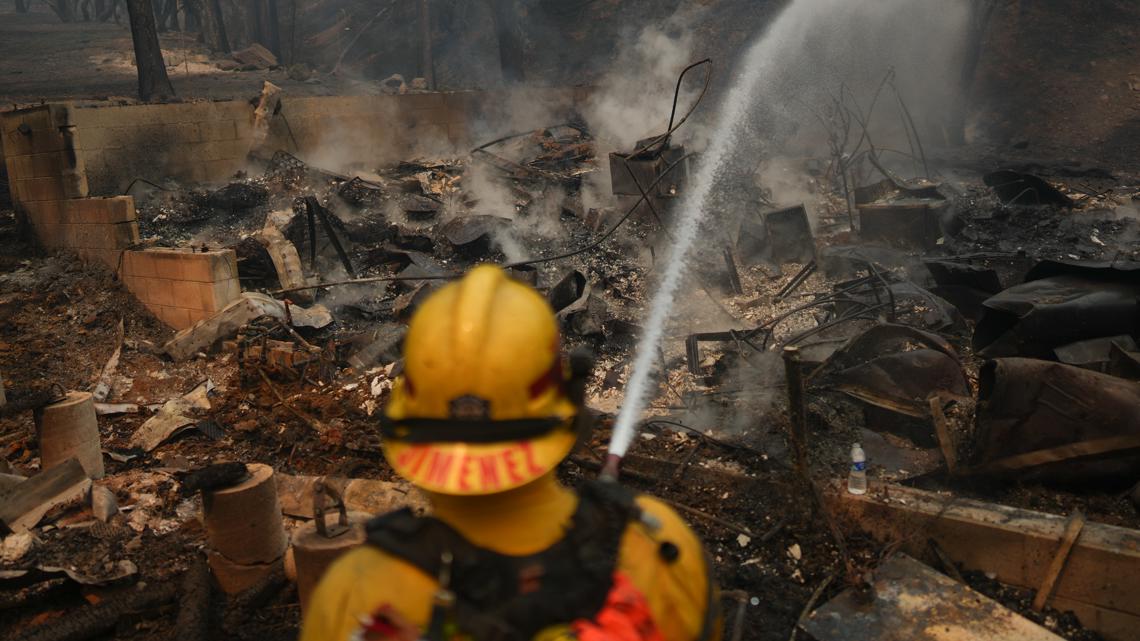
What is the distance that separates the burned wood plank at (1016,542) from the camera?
414cm

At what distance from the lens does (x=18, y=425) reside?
7230 mm

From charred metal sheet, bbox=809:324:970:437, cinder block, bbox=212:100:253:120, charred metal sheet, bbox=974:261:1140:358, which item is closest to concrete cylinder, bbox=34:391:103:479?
charred metal sheet, bbox=809:324:970:437

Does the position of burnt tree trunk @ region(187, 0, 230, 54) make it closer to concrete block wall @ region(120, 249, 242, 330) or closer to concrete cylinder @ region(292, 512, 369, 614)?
concrete block wall @ region(120, 249, 242, 330)

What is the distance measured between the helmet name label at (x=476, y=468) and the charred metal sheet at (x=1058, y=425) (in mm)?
4642

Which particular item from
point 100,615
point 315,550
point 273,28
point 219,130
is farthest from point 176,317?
point 273,28

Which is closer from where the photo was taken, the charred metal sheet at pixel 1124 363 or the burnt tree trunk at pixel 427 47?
the charred metal sheet at pixel 1124 363

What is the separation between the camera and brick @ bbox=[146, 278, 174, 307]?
9.31m

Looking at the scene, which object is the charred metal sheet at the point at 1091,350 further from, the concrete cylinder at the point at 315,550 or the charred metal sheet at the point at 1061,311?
the concrete cylinder at the point at 315,550

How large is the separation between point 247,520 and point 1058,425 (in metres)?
4.87

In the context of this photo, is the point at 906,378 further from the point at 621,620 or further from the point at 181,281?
the point at 181,281

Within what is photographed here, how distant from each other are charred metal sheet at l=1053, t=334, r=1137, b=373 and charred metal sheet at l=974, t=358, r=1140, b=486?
1.03 meters

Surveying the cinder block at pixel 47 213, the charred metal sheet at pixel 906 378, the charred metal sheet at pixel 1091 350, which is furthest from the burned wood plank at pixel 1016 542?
the cinder block at pixel 47 213

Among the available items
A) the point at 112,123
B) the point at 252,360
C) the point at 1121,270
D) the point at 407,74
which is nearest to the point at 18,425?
the point at 252,360

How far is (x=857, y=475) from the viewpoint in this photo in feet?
15.8
